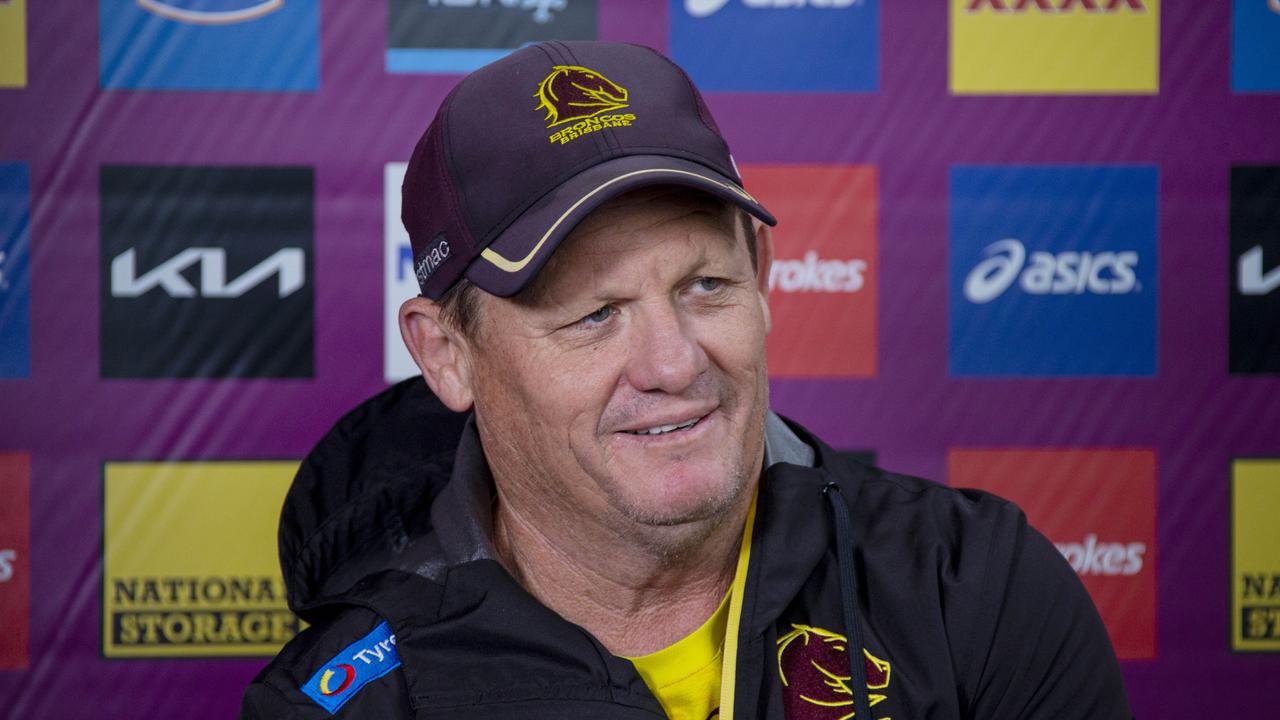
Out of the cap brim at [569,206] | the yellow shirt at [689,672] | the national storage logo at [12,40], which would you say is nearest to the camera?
the cap brim at [569,206]

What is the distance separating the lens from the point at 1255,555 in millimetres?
1685

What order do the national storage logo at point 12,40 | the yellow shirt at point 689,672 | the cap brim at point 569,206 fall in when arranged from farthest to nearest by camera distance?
the national storage logo at point 12,40, the yellow shirt at point 689,672, the cap brim at point 569,206

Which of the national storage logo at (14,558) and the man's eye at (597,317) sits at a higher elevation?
the man's eye at (597,317)

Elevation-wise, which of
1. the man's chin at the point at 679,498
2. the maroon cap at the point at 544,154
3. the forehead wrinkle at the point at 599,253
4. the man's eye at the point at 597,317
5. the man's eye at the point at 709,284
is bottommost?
the man's chin at the point at 679,498

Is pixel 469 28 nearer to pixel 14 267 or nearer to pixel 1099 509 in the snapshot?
pixel 14 267

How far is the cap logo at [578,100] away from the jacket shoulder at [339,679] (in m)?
0.48

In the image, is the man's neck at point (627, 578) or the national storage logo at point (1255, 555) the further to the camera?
the national storage logo at point (1255, 555)

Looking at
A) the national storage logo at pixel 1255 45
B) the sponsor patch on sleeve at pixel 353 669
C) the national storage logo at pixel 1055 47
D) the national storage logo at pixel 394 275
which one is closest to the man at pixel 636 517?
the sponsor patch on sleeve at pixel 353 669

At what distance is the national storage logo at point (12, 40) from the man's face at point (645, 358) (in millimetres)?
930

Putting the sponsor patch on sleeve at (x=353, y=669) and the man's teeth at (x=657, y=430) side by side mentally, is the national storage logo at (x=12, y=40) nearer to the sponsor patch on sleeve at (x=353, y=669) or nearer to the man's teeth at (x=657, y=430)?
the sponsor patch on sleeve at (x=353, y=669)

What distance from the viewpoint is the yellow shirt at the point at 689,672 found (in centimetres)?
108

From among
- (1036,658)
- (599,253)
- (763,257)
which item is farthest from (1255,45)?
(599,253)

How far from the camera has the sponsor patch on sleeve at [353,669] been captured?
3.43 feet

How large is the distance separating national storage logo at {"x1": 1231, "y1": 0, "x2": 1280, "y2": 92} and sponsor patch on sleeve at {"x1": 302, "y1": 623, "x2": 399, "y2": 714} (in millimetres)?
1377
